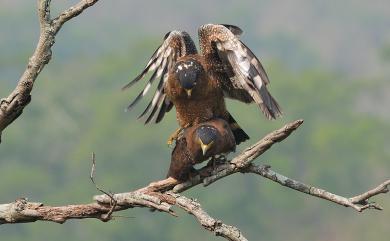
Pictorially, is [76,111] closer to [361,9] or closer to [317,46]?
[317,46]

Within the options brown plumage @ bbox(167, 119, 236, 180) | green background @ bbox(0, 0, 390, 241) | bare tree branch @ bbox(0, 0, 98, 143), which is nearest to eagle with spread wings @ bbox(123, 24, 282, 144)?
brown plumage @ bbox(167, 119, 236, 180)

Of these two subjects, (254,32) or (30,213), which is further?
(254,32)

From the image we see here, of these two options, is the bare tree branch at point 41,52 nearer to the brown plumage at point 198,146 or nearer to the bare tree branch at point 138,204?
the bare tree branch at point 138,204

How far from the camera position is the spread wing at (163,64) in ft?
32.2

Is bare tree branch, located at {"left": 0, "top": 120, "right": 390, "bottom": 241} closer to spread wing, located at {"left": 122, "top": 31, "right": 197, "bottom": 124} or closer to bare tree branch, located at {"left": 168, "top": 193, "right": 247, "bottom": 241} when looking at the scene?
bare tree branch, located at {"left": 168, "top": 193, "right": 247, "bottom": 241}

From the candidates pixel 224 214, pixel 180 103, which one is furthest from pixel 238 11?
pixel 180 103

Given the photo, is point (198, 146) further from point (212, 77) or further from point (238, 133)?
point (212, 77)

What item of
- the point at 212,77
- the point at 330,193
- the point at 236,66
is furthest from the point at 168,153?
the point at 330,193

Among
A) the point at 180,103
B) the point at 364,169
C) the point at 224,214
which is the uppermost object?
the point at 364,169

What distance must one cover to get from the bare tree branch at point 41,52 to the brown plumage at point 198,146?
147cm

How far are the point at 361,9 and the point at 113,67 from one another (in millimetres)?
52613

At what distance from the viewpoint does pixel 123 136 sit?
2569 inches

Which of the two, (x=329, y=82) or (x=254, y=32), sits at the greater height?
(x=254, y=32)

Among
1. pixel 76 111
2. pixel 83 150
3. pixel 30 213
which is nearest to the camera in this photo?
pixel 30 213
